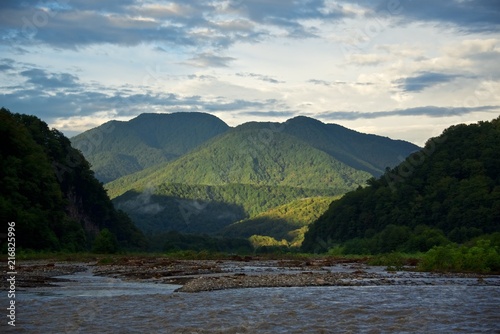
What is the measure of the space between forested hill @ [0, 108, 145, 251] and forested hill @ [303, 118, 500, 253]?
46.9 metres

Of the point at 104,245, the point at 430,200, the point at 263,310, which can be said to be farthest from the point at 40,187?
the point at 430,200

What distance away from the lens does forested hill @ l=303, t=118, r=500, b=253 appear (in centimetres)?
10862

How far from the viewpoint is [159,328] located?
23.8 meters

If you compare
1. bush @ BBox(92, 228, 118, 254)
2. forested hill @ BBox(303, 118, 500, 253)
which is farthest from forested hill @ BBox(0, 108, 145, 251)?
forested hill @ BBox(303, 118, 500, 253)

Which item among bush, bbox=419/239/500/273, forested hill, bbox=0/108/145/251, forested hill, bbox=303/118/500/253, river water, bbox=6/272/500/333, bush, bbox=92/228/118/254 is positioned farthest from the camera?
forested hill, bbox=303/118/500/253

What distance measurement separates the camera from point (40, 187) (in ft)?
295

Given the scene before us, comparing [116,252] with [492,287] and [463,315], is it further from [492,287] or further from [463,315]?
[463,315]

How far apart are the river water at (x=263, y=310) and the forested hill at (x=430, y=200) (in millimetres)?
65648

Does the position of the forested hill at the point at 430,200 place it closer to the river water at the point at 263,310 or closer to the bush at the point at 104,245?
the bush at the point at 104,245

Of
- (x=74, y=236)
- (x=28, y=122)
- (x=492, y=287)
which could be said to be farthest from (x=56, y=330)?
(x=28, y=122)

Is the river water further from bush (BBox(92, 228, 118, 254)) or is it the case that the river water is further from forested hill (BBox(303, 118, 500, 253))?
forested hill (BBox(303, 118, 500, 253))

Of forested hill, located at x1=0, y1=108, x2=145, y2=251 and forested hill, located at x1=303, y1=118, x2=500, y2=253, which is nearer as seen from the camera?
forested hill, located at x1=0, y1=108, x2=145, y2=251

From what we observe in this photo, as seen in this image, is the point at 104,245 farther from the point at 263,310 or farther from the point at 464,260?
the point at 263,310

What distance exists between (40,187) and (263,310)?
68.3 meters
